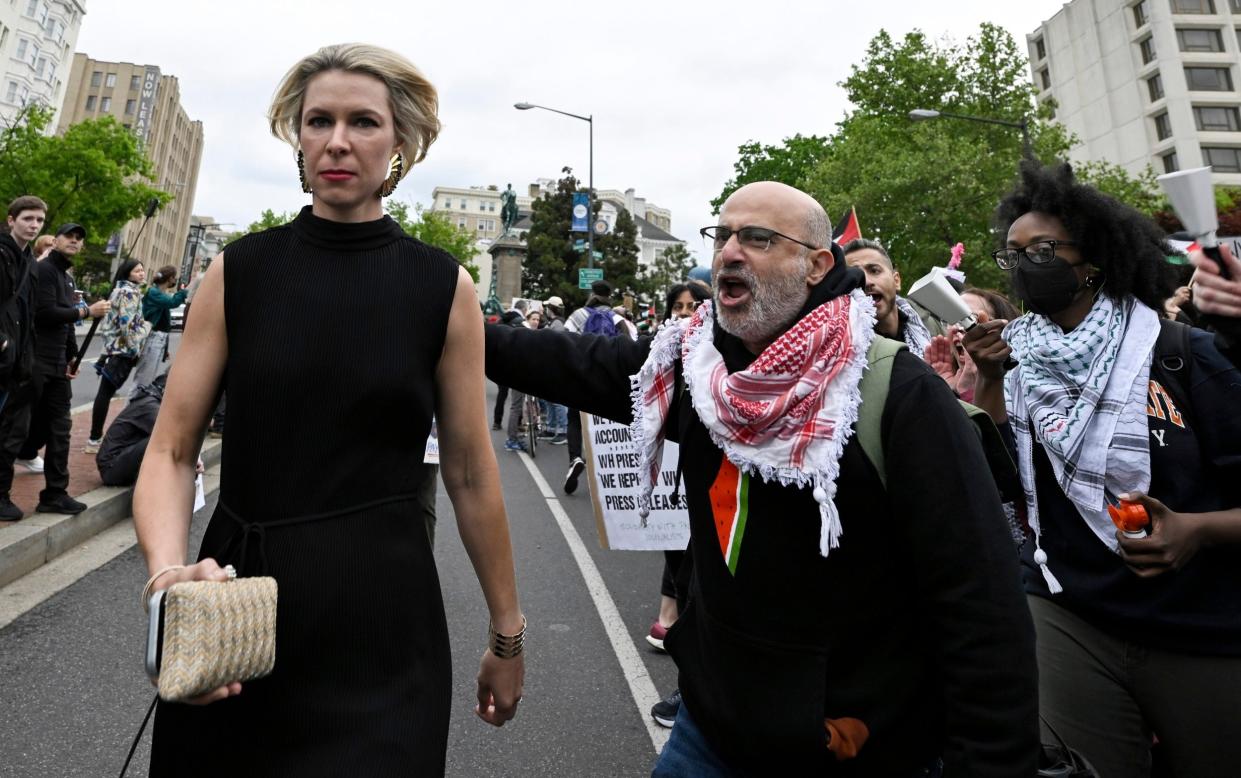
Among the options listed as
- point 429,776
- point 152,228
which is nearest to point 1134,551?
point 429,776

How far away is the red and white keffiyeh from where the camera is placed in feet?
5.43

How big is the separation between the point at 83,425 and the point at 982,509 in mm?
11410

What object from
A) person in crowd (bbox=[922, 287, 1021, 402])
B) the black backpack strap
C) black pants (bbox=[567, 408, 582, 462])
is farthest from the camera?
black pants (bbox=[567, 408, 582, 462])

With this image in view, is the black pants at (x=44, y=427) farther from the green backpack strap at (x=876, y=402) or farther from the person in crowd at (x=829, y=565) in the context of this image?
the green backpack strap at (x=876, y=402)

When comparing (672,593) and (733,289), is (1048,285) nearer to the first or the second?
(733,289)

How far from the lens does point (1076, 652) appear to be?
2.27 metres

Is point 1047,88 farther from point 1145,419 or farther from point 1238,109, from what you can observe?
point 1145,419

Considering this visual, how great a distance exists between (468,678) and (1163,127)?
6530cm

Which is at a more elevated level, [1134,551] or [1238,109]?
[1238,109]

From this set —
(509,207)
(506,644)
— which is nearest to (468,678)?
(506,644)

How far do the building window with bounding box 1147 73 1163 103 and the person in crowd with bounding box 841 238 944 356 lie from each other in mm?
63232

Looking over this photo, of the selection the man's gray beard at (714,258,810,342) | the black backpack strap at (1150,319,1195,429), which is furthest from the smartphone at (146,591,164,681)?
the black backpack strap at (1150,319,1195,429)

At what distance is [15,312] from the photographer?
517 cm

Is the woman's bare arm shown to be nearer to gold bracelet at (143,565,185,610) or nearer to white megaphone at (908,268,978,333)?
gold bracelet at (143,565,185,610)
